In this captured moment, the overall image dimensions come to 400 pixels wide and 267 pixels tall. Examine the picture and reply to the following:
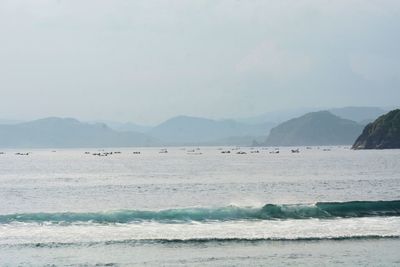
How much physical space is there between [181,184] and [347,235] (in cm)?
5203

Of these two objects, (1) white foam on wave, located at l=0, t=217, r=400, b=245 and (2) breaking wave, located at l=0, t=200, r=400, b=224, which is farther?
(2) breaking wave, located at l=0, t=200, r=400, b=224

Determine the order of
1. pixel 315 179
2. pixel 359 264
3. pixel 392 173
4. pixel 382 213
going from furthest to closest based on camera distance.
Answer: pixel 392 173, pixel 315 179, pixel 382 213, pixel 359 264

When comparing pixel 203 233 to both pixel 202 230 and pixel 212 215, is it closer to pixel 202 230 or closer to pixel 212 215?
pixel 202 230

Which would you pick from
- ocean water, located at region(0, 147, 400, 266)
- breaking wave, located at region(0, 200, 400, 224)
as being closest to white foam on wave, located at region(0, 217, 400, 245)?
ocean water, located at region(0, 147, 400, 266)

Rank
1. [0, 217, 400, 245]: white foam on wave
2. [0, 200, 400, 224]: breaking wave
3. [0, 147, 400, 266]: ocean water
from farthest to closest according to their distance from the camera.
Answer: [0, 200, 400, 224]: breaking wave → [0, 217, 400, 245]: white foam on wave → [0, 147, 400, 266]: ocean water

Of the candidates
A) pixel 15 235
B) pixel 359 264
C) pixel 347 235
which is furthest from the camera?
pixel 15 235

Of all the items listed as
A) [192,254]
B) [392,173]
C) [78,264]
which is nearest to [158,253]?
[192,254]

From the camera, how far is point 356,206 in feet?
159

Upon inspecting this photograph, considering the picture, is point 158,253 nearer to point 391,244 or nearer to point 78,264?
point 78,264

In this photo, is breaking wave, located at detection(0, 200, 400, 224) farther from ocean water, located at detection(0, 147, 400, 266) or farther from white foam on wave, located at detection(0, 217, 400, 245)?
white foam on wave, located at detection(0, 217, 400, 245)

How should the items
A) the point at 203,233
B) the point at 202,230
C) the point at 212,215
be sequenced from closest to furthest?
the point at 203,233 < the point at 202,230 < the point at 212,215

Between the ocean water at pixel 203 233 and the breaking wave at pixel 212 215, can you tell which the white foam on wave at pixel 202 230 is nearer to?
the ocean water at pixel 203 233

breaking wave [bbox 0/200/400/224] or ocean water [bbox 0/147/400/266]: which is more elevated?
breaking wave [bbox 0/200/400/224]

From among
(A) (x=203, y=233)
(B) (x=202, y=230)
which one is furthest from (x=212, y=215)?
(A) (x=203, y=233)
